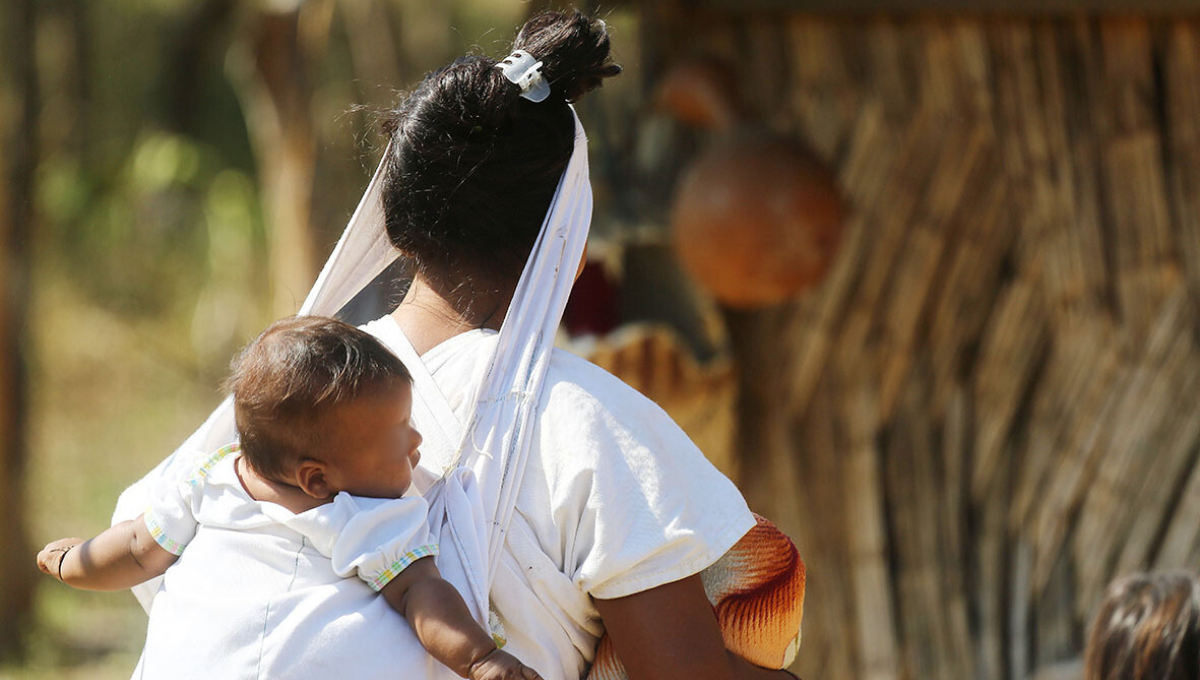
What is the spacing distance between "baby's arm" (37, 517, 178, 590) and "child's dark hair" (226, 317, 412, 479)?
0.67ft

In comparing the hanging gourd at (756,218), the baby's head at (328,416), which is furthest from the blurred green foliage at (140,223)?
the baby's head at (328,416)

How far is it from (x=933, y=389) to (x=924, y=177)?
2.00 ft

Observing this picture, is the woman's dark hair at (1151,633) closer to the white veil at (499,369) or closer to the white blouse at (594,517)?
the white blouse at (594,517)

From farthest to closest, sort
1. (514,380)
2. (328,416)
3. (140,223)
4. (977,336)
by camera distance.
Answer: (140,223)
(977,336)
(514,380)
(328,416)

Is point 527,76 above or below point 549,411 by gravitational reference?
above

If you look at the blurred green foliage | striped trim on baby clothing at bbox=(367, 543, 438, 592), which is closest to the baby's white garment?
striped trim on baby clothing at bbox=(367, 543, 438, 592)

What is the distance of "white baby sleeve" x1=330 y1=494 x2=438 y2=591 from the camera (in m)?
1.21

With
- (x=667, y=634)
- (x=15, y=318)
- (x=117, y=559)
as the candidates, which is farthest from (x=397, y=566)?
(x=15, y=318)

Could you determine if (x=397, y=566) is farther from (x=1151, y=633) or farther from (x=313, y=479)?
(x=1151, y=633)

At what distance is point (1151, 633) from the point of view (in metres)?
1.83

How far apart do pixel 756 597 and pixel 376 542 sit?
441 millimetres

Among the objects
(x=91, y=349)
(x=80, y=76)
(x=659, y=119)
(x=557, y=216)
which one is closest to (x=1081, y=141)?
(x=659, y=119)

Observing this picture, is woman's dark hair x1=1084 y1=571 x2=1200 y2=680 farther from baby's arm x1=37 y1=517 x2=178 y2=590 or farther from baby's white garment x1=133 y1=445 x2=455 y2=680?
baby's arm x1=37 y1=517 x2=178 y2=590

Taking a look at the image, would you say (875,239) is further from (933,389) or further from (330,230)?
(330,230)
